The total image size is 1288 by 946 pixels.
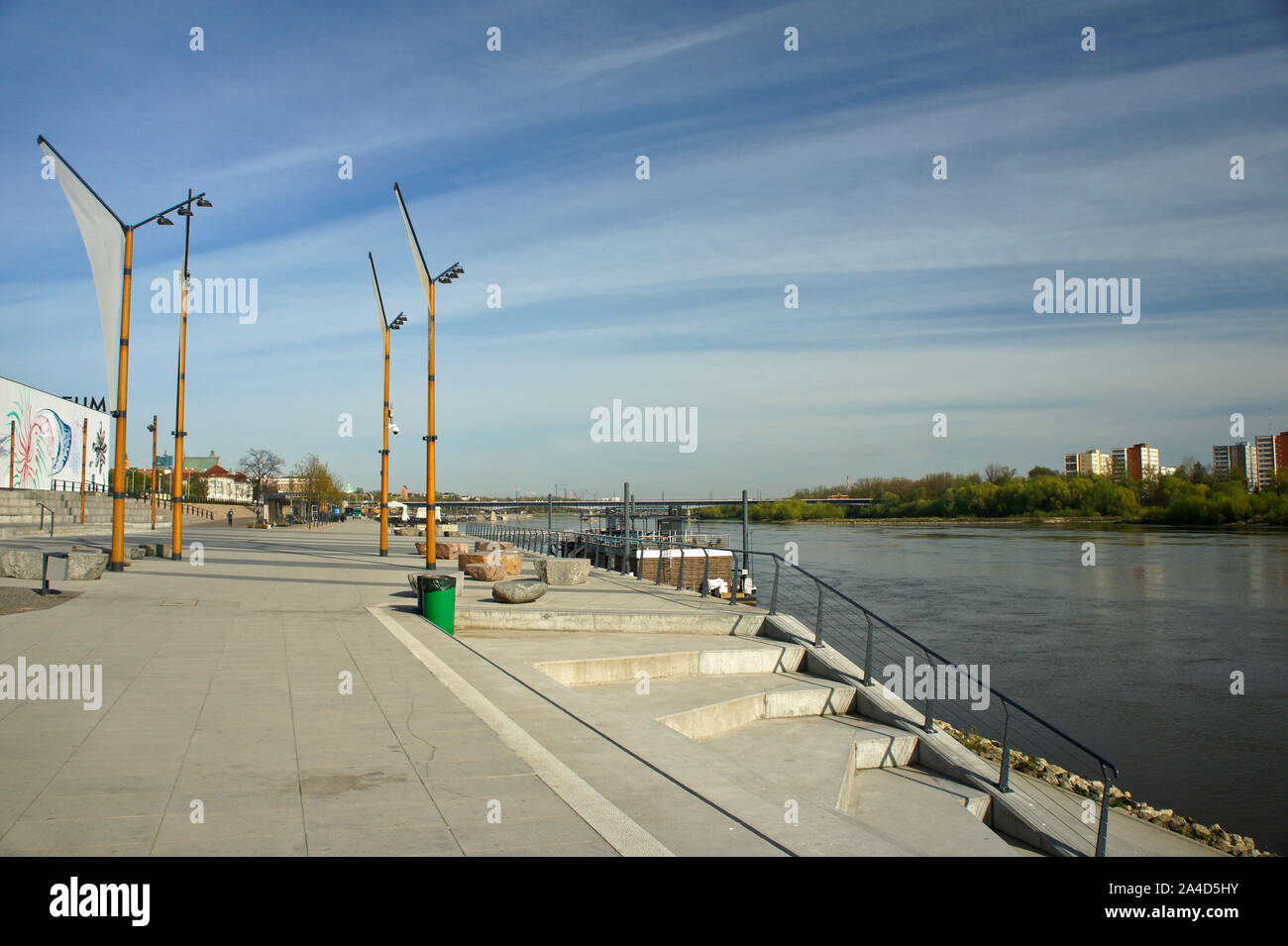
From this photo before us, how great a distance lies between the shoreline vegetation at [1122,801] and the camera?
11500 millimetres

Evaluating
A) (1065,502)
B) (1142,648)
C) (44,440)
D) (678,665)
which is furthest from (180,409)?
(1065,502)

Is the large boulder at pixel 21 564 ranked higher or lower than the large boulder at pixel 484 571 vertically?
higher

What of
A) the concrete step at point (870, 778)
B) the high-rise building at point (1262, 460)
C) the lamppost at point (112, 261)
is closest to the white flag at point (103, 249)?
the lamppost at point (112, 261)

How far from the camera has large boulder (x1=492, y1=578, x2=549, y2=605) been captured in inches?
523

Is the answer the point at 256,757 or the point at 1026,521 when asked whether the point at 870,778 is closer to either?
the point at 256,757

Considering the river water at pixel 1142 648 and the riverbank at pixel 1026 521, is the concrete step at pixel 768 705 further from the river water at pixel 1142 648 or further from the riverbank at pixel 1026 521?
the riverbank at pixel 1026 521

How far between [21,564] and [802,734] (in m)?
14.0

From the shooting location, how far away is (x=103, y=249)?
1549 cm

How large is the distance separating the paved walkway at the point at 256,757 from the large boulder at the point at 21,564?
5.05 m

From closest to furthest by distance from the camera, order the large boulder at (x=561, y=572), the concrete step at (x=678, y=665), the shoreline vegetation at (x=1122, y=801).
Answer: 1. the concrete step at (x=678, y=665)
2. the shoreline vegetation at (x=1122, y=801)
3. the large boulder at (x=561, y=572)

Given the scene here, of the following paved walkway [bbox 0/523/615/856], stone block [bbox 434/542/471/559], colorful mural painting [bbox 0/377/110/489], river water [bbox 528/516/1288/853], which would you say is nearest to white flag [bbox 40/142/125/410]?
paved walkway [bbox 0/523/615/856]

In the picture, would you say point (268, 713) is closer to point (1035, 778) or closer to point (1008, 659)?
point (1035, 778)

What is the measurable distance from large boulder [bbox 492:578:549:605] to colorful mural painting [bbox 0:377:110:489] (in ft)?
166

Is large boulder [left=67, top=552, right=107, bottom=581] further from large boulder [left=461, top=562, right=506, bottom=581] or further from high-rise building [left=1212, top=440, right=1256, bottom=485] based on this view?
high-rise building [left=1212, top=440, right=1256, bottom=485]
